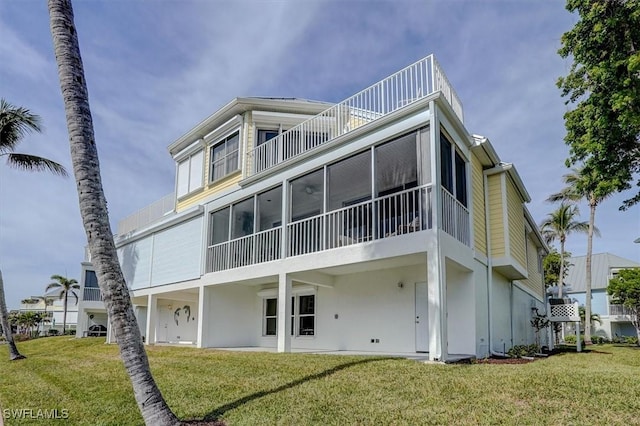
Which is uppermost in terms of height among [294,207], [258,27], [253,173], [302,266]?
[258,27]

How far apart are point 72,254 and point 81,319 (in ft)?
15.2

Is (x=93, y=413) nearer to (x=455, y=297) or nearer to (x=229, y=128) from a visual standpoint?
(x=455, y=297)

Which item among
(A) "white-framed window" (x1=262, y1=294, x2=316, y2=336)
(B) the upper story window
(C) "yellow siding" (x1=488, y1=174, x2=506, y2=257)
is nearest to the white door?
(C) "yellow siding" (x1=488, y1=174, x2=506, y2=257)

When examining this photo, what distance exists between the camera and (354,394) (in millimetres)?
6117

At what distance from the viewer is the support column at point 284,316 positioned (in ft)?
38.2

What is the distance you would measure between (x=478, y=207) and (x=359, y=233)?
3.25 metres

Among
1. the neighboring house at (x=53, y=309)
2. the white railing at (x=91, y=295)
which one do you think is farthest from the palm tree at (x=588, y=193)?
the neighboring house at (x=53, y=309)

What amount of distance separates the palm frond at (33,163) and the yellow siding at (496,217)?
17.4 m

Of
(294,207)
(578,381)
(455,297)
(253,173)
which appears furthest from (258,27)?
(578,381)

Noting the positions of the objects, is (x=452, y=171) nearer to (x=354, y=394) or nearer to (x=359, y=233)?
(x=359, y=233)

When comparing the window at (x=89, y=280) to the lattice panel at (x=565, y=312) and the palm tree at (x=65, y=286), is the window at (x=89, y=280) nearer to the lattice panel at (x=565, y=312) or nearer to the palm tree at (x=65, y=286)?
the palm tree at (x=65, y=286)

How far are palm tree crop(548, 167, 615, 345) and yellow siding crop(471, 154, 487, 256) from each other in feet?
10.7

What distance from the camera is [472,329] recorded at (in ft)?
33.0

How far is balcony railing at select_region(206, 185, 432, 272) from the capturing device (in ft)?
32.0
